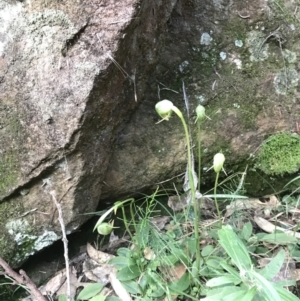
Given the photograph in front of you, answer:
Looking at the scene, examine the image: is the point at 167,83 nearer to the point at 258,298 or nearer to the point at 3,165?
the point at 3,165

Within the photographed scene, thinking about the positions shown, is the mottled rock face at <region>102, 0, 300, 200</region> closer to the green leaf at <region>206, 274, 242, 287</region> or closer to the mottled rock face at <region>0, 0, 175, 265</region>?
the mottled rock face at <region>0, 0, 175, 265</region>

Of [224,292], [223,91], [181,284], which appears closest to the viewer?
[224,292]

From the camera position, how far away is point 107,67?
1.50m

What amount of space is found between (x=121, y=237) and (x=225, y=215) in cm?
45

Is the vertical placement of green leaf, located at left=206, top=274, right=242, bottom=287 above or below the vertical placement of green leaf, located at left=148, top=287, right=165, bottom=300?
above

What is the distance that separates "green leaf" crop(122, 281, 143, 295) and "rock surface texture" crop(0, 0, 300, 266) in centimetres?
33

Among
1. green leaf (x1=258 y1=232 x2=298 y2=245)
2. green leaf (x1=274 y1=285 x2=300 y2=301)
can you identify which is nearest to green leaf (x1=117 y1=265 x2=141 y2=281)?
green leaf (x1=258 y1=232 x2=298 y2=245)

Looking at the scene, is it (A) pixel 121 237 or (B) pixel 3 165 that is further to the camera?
(A) pixel 121 237

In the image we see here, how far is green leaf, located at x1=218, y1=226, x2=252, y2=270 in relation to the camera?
1.19 m

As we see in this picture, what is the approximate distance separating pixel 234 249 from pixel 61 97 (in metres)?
0.78

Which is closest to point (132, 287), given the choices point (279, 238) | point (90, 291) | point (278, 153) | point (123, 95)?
point (90, 291)

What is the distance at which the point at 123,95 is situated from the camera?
1.64 metres

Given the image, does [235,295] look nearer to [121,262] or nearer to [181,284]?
[181,284]

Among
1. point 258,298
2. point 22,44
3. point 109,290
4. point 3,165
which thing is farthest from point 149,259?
point 22,44
